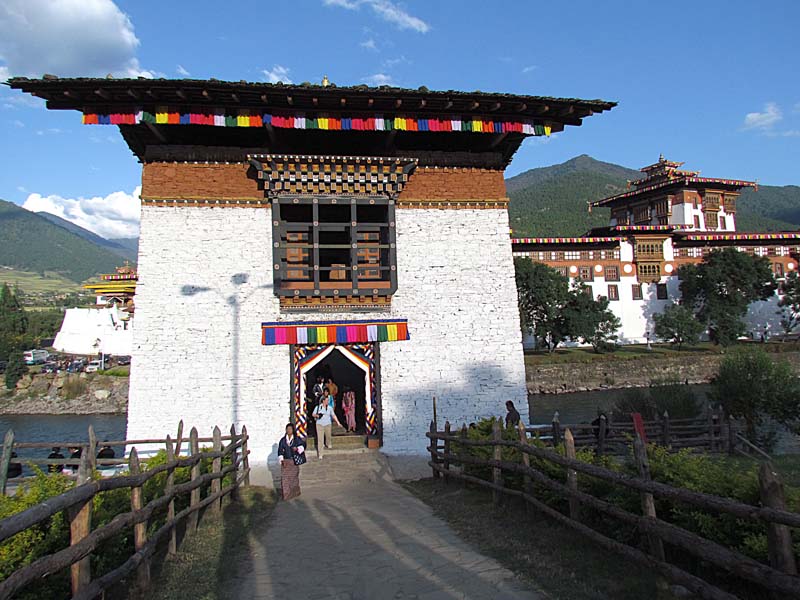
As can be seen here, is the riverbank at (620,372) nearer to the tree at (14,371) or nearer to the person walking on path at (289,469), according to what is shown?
the person walking on path at (289,469)

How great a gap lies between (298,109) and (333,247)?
3.28 metres

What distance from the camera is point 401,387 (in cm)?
1424

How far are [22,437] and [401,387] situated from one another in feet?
113

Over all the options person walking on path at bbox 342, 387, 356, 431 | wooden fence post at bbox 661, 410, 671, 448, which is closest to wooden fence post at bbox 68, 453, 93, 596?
person walking on path at bbox 342, 387, 356, 431

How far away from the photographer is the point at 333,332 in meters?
14.0

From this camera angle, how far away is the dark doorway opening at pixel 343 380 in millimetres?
17591

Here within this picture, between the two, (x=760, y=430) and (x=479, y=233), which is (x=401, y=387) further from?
(x=760, y=430)

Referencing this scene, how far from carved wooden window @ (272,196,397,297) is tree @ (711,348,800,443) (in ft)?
45.6

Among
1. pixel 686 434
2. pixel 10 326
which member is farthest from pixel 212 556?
pixel 10 326

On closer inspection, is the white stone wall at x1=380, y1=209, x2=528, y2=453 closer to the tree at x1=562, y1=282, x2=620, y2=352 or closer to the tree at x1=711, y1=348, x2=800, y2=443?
the tree at x1=711, y1=348, x2=800, y2=443

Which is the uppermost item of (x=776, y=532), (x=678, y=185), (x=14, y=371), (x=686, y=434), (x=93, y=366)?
(x=678, y=185)

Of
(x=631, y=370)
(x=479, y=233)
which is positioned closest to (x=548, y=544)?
(x=479, y=233)

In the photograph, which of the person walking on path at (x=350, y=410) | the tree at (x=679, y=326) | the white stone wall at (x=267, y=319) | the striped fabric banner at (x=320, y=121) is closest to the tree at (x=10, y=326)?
the person walking on path at (x=350, y=410)

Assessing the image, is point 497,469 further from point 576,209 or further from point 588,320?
point 576,209
